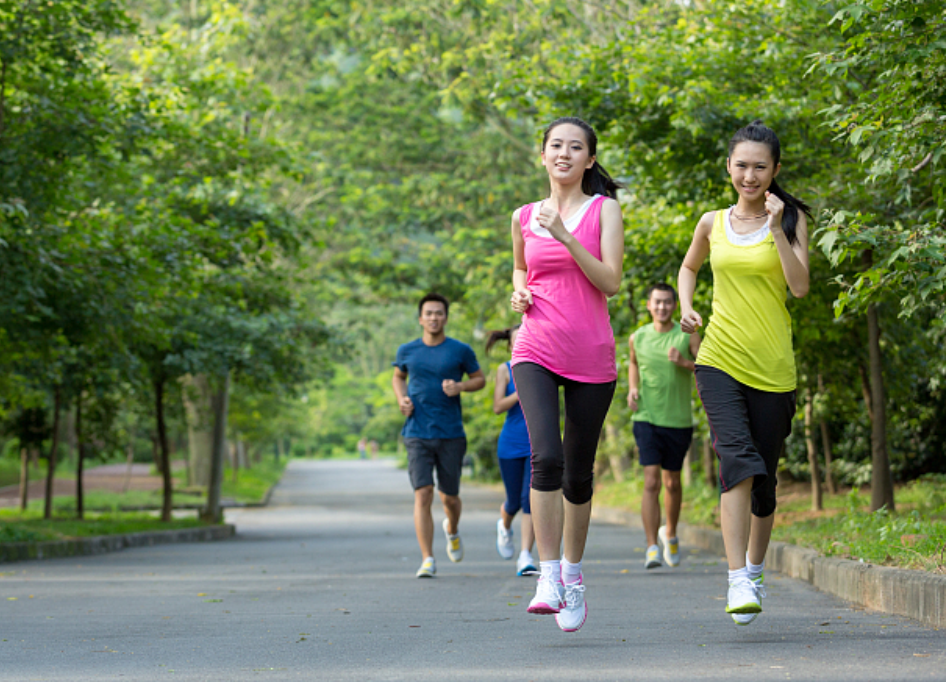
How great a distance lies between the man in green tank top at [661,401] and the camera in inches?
350

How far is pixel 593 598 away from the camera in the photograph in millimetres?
7441

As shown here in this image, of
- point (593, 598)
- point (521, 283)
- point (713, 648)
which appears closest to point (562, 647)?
point (713, 648)

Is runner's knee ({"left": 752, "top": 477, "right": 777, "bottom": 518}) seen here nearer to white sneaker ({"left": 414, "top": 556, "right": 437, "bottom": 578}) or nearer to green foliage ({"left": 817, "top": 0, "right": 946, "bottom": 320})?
green foliage ({"left": 817, "top": 0, "right": 946, "bottom": 320})

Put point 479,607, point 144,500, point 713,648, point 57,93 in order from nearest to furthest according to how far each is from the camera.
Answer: point 713,648, point 479,607, point 57,93, point 144,500

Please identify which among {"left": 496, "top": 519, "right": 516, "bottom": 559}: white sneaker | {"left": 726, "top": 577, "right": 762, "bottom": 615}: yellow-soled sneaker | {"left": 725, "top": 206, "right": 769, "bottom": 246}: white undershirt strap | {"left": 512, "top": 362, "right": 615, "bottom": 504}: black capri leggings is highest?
{"left": 725, "top": 206, "right": 769, "bottom": 246}: white undershirt strap

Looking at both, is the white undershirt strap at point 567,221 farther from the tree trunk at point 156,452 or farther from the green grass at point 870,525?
the tree trunk at point 156,452

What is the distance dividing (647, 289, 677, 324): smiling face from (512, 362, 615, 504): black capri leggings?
397 centimetres

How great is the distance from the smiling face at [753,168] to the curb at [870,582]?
6.55 feet

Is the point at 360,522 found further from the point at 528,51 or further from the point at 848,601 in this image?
the point at 848,601

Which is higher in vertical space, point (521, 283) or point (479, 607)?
point (521, 283)

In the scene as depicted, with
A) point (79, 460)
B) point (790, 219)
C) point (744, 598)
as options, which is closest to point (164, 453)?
point (79, 460)

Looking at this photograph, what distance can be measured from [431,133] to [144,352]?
1113 cm

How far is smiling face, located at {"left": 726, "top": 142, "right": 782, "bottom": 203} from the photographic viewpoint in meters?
5.39

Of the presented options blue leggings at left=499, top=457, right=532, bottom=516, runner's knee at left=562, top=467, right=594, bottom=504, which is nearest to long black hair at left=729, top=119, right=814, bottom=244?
runner's knee at left=562, top=467, right=594, bottom=504
